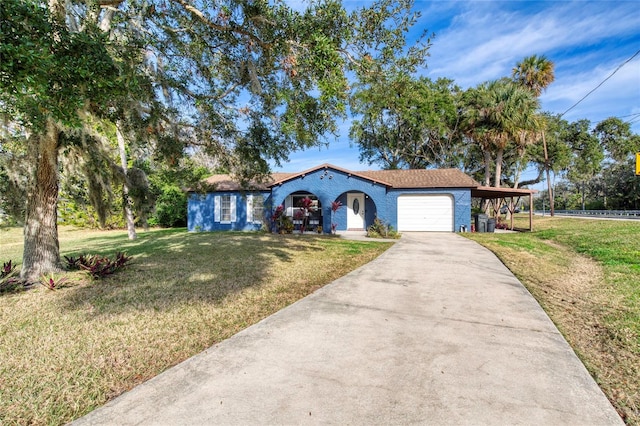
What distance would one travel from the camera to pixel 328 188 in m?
17.6

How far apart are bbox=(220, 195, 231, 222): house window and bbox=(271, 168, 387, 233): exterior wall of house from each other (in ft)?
10.3

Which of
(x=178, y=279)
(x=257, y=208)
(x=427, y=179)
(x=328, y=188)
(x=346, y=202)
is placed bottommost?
(x=178, y=279)

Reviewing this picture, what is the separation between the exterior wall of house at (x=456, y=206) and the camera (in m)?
17.1

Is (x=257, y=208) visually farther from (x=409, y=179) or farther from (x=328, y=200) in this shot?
(x=409, y=179)

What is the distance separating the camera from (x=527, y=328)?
3854 mm

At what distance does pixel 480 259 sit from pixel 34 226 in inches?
422

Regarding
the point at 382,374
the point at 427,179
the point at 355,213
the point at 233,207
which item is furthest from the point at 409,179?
the point at 382,374

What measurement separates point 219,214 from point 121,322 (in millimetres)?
15633

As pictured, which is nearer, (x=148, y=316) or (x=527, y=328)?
(x=527, y=328)

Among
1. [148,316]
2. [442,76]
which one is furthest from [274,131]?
[442,76]

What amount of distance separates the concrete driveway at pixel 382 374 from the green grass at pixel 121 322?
0.39m

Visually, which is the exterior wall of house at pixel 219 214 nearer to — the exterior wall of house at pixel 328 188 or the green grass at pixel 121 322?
the exterior wall of house at pixel 328 188

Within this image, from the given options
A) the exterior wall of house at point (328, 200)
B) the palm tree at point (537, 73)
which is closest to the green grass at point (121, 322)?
the exterior wall of house at point (328, 200)

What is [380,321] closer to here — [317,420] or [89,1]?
[317,420]
